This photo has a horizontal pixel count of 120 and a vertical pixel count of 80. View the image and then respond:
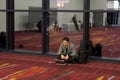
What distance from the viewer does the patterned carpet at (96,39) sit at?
34.5 ft

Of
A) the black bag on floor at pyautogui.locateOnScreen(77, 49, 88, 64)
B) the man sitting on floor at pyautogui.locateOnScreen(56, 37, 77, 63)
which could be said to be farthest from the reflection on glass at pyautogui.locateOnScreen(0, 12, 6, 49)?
the black bag on floor at pyautogui.locateOnScreen(77, 49, 88, 64)

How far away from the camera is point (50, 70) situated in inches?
327

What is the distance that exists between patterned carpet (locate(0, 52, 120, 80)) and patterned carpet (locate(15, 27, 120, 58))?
34.9 inches

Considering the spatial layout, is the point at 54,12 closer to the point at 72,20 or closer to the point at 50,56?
the point at 72,20

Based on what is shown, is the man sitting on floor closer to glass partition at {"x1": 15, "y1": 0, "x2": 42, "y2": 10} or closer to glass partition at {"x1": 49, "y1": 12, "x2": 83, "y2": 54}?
glass partition at {"x1": 49, "y1": 12, "x2": 83, "y2": 54}

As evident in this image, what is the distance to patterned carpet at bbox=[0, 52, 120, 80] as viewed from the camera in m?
7.45

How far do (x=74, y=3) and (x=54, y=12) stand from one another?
2.87ft

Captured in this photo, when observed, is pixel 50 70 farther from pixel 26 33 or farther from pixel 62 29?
pixel 26 33

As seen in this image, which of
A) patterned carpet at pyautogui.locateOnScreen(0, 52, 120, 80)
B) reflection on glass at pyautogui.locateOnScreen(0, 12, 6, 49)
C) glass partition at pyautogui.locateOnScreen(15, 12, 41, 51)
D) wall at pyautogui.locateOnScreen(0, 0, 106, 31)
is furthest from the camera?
reflection on glass at pyautogui.locateOnScreen(0, 12, 6, 49)

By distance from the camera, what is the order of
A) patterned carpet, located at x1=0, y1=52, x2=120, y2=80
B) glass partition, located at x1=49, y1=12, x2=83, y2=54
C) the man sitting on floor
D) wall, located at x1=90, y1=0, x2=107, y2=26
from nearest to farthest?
1. patterned carpet, located at x1=0, y1=52, x2=120, y2=80
2. the man sitting on floor
3. wall, located at x1=90, y1=0, x2=107, y2=26
4. glass partition, located at x1=49, y1=12, x2=83, y2=54

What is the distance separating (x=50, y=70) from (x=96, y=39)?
3.32 m

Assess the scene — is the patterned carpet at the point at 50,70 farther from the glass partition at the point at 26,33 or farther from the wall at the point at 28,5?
the wall at the point at 28,5

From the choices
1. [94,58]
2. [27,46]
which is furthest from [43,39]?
[94,58]

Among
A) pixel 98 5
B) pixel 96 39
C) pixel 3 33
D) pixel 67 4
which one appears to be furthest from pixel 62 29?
pixel 3 33
